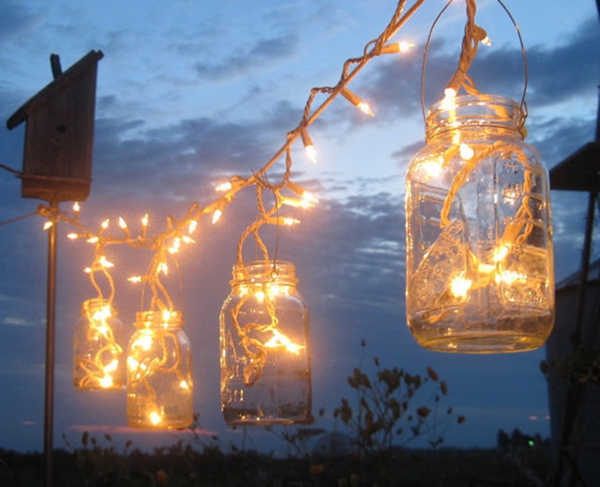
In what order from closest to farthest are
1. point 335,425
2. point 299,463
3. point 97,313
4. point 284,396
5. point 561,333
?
1. point 284,396
2. point 97,313
3. point 335,425
4. point 299,463
5. point 561,333

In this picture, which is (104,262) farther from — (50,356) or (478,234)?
(478,234)

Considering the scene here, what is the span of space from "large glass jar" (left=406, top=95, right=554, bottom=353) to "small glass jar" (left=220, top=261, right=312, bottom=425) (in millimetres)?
500

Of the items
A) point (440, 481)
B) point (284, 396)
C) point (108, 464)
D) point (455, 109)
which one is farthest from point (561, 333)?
point (455, 109)

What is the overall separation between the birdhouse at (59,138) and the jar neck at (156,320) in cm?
123

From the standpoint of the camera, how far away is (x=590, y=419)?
421 centimetres

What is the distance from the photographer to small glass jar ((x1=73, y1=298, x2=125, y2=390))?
2.56 metres

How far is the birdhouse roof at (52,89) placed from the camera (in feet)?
10.2

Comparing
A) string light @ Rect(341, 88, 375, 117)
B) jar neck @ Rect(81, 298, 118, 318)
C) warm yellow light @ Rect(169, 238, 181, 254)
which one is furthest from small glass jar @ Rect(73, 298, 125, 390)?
string light @ Rect(341, 88, 375, 117)

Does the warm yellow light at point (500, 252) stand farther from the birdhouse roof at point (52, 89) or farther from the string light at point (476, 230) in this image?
the birdhouse roof at point (52, 89)

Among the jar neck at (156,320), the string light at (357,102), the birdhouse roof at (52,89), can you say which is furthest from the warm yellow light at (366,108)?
the birdhouse roof at (52,89)

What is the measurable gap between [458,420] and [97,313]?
1395 millimetres

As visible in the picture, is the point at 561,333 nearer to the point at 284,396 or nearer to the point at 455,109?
the point at 284,396

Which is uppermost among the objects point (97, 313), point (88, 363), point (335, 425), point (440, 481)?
point (97, 313)

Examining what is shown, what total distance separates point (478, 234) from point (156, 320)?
1.23 meters
